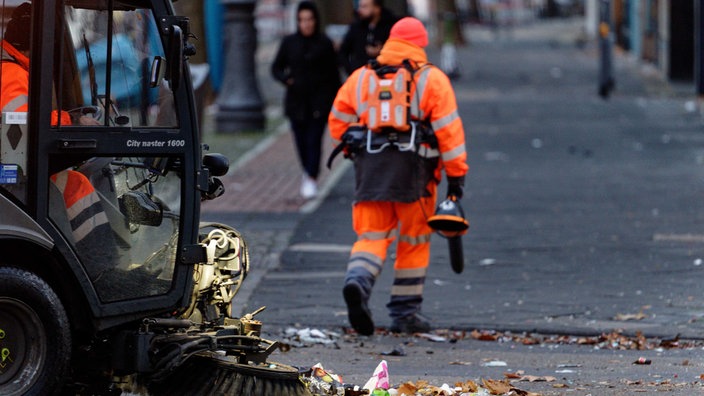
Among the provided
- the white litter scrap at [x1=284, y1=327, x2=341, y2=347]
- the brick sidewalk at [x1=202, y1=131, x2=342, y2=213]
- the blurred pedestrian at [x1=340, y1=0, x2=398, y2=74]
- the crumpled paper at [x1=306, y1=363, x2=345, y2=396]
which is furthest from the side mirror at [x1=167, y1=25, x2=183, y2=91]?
the blurred pedestrian at [x1=340, y1=0, x2=398, y2=74]

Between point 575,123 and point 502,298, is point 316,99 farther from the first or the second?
point 575,123

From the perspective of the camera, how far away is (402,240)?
8.67 meters

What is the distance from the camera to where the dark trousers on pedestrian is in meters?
14.1

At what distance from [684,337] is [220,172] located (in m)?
3.29

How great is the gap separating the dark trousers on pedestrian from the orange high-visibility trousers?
5450 millimetres

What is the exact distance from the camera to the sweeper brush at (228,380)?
5.75 m

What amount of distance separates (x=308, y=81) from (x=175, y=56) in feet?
27.5

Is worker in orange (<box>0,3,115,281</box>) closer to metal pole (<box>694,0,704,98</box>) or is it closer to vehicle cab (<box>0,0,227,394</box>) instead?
vehicle cab (<box>0,0,227,394</box>)

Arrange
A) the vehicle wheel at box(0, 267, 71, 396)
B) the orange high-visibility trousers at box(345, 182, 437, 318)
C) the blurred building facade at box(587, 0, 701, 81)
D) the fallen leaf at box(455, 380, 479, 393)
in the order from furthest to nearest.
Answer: the blurred building facade at box(587, 0, 701, 81), the orange high-visibility trousers at box(345, 182, 437, 318), the fallen leaf at box(455, 380, 479, 393), the vehicle wheel at box(0, 267, 71, 396)

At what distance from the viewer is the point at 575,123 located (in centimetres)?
2062

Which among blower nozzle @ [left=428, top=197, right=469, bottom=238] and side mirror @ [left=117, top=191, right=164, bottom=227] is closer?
side mirror @ [left=117, top=191, right=164, bottom=227]

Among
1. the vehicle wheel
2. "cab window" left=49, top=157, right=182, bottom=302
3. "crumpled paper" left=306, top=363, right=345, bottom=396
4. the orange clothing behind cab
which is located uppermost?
the orange clothing behind cab

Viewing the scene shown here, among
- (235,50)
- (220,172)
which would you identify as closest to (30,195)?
(220,172)

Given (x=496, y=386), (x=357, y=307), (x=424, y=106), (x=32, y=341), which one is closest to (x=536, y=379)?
(x=496, y=386)
